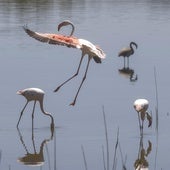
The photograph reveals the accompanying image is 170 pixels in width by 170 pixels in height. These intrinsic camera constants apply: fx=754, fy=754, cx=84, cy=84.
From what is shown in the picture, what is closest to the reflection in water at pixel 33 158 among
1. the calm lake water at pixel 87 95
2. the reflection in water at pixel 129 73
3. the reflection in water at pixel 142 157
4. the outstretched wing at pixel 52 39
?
the calm lake water at pixel 87 95

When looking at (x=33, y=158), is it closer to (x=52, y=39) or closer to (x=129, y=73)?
(x=52, y=39)

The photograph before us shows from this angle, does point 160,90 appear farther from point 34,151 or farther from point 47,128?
point 34,151

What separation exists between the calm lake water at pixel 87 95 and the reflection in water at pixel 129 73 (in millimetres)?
68

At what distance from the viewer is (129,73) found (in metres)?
13.5

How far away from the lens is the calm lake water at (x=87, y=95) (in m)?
7.66

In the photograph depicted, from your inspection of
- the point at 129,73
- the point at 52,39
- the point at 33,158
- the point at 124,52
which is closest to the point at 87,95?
the point at 129,73

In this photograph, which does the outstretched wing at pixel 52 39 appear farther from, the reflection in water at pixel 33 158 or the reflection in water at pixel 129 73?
the reflection in water at pixel 129 73

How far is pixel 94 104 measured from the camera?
33.0 ft

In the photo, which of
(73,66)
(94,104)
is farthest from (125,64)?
(94,104)

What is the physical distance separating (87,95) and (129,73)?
9.34 ft

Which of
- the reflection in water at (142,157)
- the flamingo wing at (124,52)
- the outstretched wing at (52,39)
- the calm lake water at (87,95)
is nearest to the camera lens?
the outstretched wing at (52,39)

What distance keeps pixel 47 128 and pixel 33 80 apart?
3262 millimetres

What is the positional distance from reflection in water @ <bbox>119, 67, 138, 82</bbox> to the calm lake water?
7 centimetres

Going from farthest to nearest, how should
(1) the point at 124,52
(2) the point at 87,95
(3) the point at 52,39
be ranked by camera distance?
(1) the point at 124,52
(2) the point at 87,95
(3) the point at 52,39
